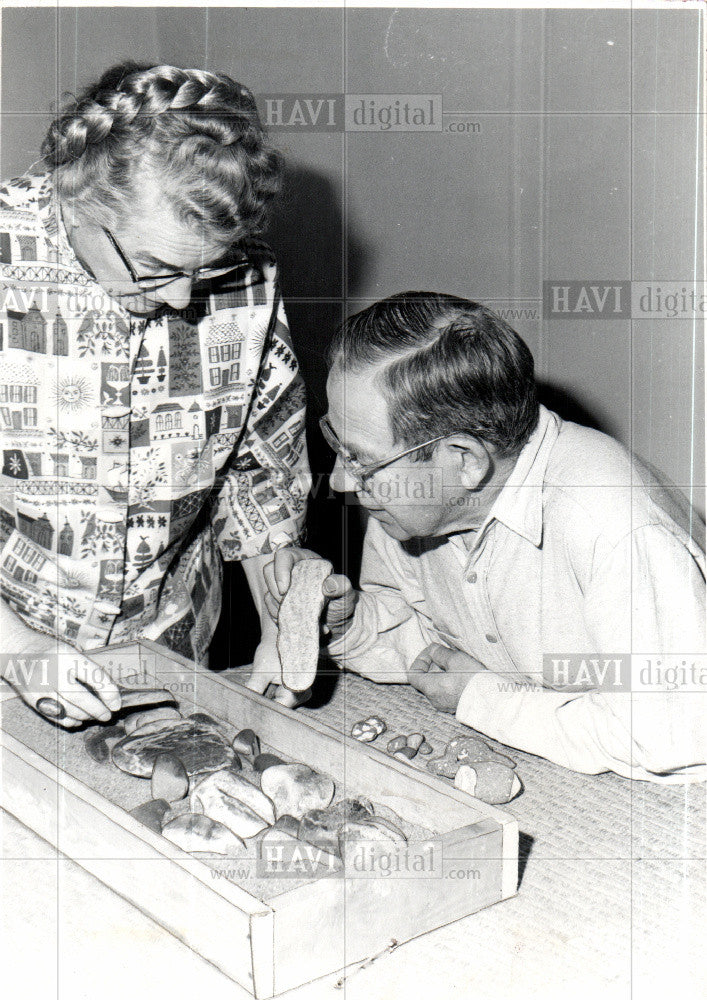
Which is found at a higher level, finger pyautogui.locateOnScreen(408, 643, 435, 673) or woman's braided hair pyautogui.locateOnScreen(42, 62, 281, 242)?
woman's braided hair pyautogui.locateOnScreen(42, 62, 281, 242)

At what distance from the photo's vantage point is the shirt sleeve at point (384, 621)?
5.07 ft

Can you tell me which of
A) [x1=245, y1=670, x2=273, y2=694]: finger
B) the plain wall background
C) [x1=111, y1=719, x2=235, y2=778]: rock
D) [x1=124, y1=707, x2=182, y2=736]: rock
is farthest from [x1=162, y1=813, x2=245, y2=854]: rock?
the plain wall background

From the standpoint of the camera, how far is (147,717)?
4.37 feet

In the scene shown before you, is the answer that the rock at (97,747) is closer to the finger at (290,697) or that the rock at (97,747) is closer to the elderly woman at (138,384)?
the elderly woman at (138,384)

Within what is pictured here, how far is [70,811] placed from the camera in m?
1.05

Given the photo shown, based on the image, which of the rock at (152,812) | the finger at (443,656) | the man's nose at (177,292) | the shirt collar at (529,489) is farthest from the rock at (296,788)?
the man's nose at (177,292)

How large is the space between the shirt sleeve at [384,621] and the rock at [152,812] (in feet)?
1.47

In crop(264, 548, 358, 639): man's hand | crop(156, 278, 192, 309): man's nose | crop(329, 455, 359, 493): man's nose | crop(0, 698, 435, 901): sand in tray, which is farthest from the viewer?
crop(264, 548, 358, 639): man's hand

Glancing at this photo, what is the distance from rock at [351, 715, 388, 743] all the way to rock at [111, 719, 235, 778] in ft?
0.57

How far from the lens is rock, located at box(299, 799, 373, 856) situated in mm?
1052

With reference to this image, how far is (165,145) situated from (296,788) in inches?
32.3

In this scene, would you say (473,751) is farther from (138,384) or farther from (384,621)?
(138,384)

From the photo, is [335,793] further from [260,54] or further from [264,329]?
[260,54]

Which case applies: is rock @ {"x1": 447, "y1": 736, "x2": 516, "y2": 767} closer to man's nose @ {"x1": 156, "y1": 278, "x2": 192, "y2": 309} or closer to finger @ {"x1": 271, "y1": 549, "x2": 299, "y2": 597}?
finger @ {"x1": 271, "y1": 549, "x2": 299, "y2": 597}
